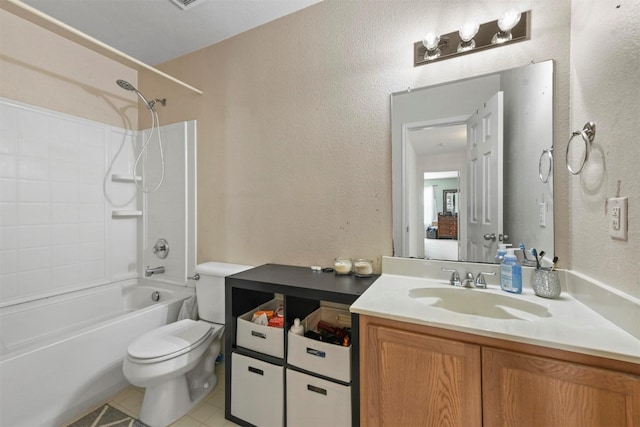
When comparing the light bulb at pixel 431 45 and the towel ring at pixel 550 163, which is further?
the light bulb at pixel 431 45

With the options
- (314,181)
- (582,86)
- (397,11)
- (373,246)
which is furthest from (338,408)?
(397,11)

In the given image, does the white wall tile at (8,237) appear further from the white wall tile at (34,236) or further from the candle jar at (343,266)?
the candle jar at (343,266)

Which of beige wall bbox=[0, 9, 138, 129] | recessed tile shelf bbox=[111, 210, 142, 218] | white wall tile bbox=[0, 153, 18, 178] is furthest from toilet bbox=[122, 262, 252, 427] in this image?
beige wall bbox=[0, 9, 138, 129]

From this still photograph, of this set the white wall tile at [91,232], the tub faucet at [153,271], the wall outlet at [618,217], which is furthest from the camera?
the tub faucet at [153,271]

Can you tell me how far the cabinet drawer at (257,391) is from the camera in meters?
1.29

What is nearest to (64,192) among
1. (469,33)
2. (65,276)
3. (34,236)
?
(34,236)

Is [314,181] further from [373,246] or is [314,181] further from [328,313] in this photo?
[328,313]

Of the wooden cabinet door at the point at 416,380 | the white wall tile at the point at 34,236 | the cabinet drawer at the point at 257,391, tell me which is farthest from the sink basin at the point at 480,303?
the white wall tile at the point at 34,236

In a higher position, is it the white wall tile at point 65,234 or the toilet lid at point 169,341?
the white wall tile at point 65,234

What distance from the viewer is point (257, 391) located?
1.34m

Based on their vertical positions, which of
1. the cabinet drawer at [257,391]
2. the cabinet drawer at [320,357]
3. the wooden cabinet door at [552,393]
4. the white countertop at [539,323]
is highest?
the white countertop at [539,323]

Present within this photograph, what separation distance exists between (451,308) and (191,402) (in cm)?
161

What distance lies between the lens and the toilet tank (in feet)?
6.03

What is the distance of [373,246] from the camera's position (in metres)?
1.53
